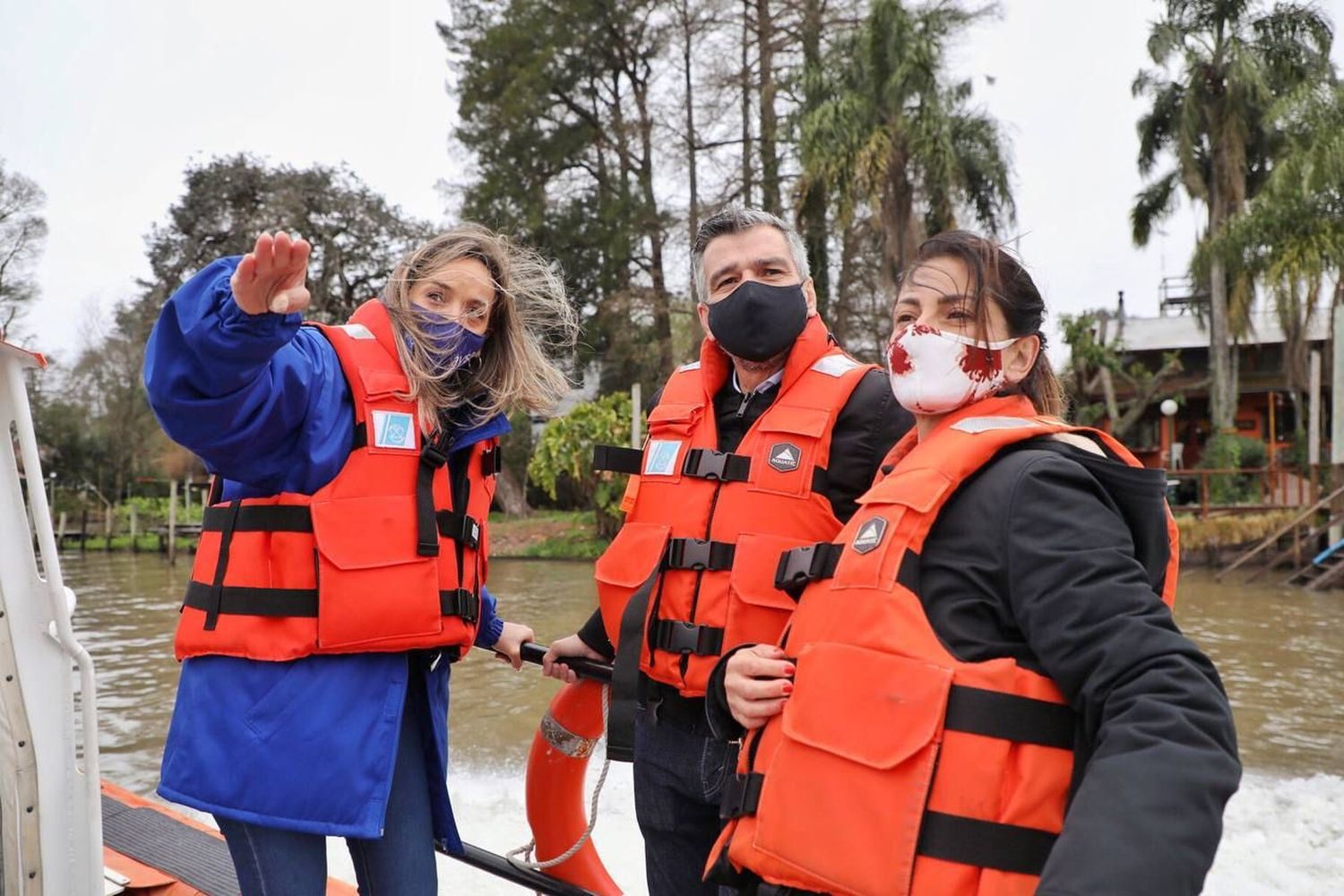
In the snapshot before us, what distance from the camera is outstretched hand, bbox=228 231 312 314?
1.48 meters

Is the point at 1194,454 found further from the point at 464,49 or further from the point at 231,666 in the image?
the point at 231,666

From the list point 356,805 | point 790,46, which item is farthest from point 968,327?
point 790,46

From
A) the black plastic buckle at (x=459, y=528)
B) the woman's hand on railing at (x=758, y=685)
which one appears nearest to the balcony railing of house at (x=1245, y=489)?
the black plastic buckle at (x=459, y=528)

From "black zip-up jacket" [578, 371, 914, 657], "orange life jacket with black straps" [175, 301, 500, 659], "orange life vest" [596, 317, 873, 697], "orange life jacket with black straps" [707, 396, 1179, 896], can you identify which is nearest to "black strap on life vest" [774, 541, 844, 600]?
"orange life jacket with black straps" [707, 396, 1179, 896]

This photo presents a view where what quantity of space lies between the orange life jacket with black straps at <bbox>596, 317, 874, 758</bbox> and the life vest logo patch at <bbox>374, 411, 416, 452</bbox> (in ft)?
1.60

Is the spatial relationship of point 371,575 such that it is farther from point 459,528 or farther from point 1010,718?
point 1010,718

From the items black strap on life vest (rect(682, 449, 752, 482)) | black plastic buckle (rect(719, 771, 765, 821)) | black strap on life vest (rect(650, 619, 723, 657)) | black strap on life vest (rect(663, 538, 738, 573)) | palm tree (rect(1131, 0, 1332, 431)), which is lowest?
black plastic buckle (rect(719, 771, 765, 821))

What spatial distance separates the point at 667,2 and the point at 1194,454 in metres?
17.9

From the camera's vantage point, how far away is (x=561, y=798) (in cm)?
236

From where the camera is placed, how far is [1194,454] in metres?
26.3

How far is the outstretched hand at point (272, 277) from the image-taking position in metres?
1.48

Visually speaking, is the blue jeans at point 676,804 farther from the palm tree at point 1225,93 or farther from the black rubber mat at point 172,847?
the palm tree at point 1225,93

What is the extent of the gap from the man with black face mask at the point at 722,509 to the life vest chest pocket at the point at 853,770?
22.0 inches

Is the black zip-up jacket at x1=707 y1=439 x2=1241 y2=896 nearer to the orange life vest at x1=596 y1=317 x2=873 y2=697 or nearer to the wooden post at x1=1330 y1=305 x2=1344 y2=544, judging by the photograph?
the orange life vest at x1=596 y1=317 x2=873 y2=697
